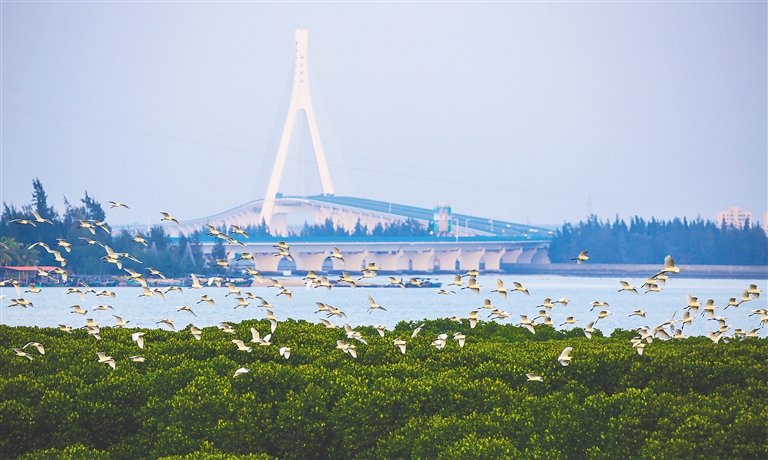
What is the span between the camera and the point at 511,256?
10788 cm

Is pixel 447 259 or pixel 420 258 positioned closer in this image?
pixel 420 258

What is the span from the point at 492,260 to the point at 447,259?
15.8 ft

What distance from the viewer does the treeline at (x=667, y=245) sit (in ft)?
351

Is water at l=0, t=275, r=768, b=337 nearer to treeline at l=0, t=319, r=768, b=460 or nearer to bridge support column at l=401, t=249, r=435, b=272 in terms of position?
bridge support column at l=401, t=249, r=435, b=272

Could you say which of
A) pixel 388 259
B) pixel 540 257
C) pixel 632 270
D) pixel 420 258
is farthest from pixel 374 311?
pixel 540 257

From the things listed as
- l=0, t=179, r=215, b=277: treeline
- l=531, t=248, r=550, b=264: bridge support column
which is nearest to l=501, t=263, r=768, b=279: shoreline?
l=531, t=248, r=550, b=264: bridge support column

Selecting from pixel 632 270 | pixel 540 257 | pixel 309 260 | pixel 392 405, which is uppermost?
pixel 540 257

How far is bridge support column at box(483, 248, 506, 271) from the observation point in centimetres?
10225

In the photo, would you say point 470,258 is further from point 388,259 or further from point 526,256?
point 526,256

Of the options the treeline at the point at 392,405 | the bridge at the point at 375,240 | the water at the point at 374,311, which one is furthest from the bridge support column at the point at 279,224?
the treeline at the point at 392,405

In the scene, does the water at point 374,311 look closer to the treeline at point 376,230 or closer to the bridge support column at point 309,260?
the bridge support column at point 309,260

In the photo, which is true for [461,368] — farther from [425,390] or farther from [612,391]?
[612,391]

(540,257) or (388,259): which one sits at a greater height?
(540,257)

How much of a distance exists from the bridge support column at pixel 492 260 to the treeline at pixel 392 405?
89.1 metres
